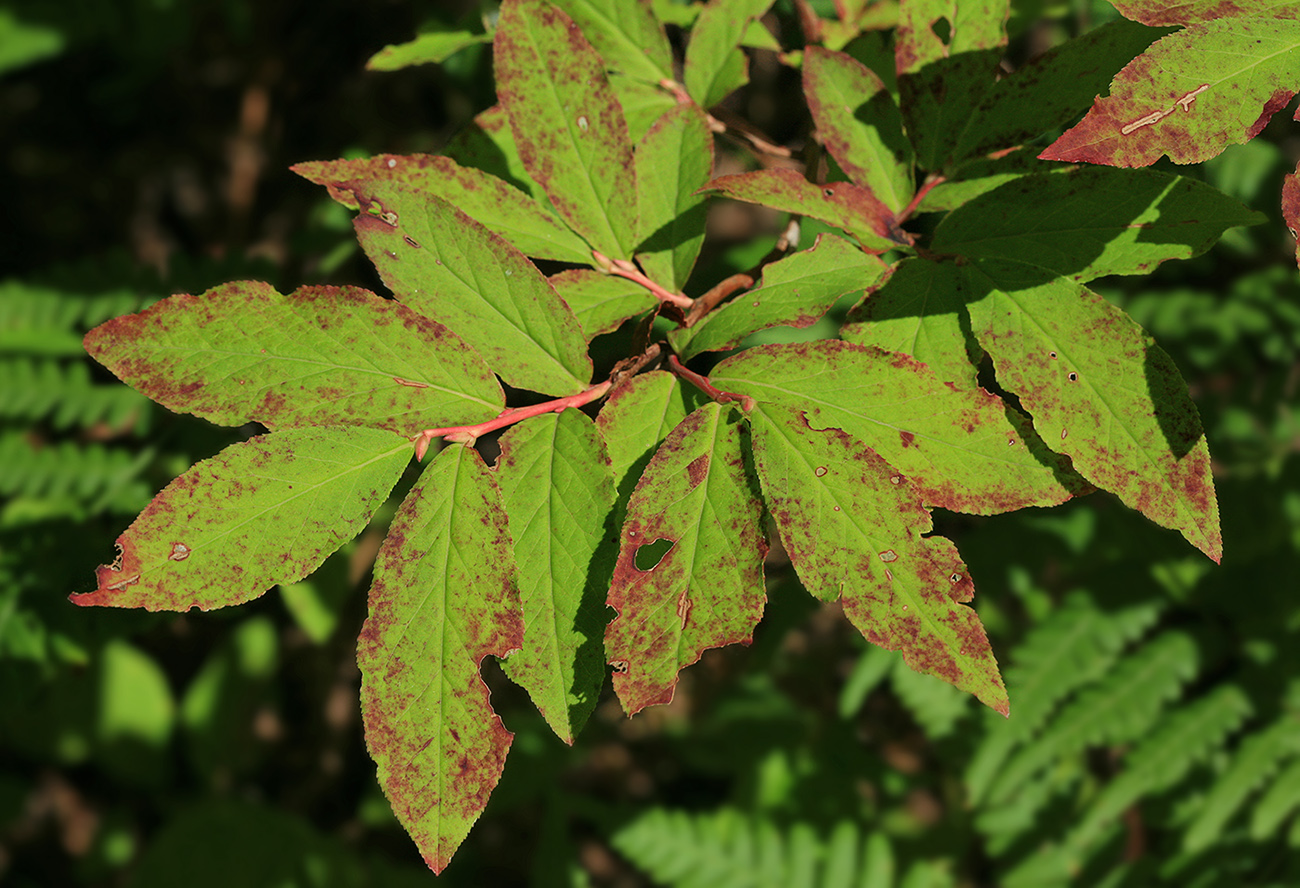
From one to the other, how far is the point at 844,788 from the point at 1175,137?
2210 millimetres

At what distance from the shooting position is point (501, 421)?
0.86 meters

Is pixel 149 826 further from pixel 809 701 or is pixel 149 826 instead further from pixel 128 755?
pixel 809 701

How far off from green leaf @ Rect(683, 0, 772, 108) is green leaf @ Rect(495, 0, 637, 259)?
1.00 feet

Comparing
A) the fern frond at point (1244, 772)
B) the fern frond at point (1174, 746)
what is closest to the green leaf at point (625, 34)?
the fern frond at point (1174, 746)

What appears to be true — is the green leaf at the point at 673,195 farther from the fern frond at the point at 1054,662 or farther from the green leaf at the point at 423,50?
the fern frond at the point at 1054,662

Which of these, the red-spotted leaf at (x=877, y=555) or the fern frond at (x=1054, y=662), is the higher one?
the red-spotted leaf at (x=877, y=555)

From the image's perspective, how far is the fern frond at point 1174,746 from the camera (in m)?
2.02

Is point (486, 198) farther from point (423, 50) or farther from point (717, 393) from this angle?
point (423, 50)

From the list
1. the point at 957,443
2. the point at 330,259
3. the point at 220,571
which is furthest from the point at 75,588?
the point at 957,443

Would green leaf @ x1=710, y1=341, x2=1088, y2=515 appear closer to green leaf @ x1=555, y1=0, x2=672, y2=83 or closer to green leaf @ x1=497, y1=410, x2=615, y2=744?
green leaf @ x1=497, y1=410, x2=615, y2=744

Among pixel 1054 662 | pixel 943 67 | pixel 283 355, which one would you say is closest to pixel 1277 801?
pixel 1054 662

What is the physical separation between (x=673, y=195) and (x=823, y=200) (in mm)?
174

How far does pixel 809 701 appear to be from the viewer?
9.85 ft

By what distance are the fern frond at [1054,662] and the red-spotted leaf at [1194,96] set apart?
155 cm
